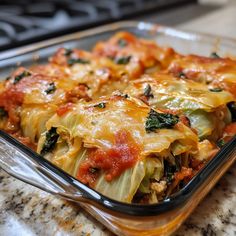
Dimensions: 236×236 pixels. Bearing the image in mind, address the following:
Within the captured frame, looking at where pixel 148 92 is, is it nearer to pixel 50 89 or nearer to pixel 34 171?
pixel 50 89

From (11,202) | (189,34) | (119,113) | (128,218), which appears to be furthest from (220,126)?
(189,34)

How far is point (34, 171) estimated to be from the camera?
3.51ft

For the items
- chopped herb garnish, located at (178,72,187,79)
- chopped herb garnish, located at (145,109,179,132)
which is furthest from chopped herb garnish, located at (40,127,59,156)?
chopped herb garnish, located at (178,72,187,79)

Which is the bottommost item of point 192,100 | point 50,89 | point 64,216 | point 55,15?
point 55,15

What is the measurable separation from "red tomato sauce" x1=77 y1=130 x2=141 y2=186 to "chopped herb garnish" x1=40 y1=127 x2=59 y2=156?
212mm

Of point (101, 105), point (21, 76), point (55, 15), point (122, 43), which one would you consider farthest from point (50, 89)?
point (55, 15)

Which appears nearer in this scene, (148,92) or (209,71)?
(148,92)

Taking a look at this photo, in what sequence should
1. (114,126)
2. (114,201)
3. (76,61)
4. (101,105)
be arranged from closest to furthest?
(114,201) → (114,126) → (101,105) → (76,61)

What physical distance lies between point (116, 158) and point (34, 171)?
0.80 feet

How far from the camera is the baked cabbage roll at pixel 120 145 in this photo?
3.69 ft

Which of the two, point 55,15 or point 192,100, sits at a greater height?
point 192,100

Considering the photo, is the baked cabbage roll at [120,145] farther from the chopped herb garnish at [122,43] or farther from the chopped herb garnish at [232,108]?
the chopped herb garnish at [122,43]

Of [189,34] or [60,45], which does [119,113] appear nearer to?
[60,45]

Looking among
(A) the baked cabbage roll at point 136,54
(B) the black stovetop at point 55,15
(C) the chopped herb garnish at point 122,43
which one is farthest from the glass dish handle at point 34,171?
(B) the black stovetop at point 55,15
